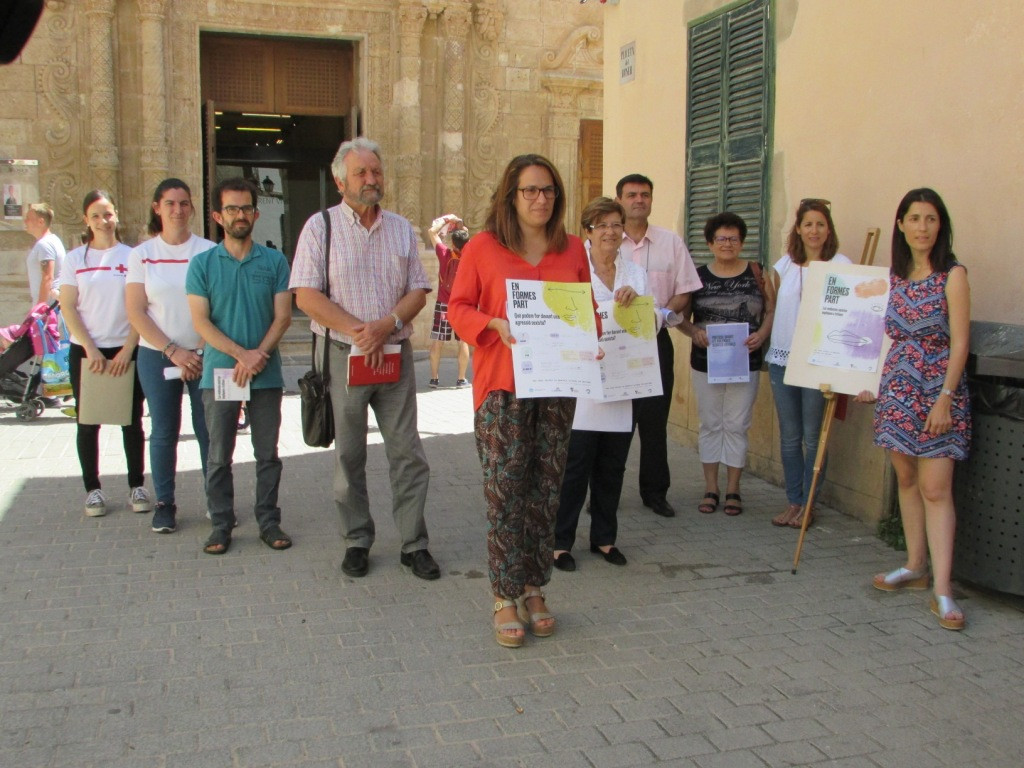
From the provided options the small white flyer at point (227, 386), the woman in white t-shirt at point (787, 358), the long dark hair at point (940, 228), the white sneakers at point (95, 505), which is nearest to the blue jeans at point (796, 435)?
the woman in white t-shirt at point (787, 358)

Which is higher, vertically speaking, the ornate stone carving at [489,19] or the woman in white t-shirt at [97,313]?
the ornate stone carving at [489,19]

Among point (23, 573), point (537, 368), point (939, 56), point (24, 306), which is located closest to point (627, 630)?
point (537, 368)

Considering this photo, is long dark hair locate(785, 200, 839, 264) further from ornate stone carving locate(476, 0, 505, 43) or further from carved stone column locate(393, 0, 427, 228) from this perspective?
ornate stone carving locate(476, 0, 505, 43)

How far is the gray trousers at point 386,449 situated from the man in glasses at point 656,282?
4.90 feet

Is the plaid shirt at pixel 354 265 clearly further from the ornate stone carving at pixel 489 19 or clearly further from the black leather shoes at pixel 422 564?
the ornate stone carving at pixel 489 19

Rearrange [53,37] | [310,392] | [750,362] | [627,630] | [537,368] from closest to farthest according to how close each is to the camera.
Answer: [537,368] → [627,630] → [310,392] → [750,362] → [53,37]

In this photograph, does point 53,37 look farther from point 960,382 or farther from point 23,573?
point 960,382

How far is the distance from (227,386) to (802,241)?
3.37 metres

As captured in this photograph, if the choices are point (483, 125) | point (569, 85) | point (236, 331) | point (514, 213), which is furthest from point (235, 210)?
point (569, 85)

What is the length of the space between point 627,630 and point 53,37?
12526 mm

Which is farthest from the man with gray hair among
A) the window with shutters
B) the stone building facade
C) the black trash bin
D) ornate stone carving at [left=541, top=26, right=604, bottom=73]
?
ornate stone carving at [left=541, top=26, right=604, bottom=73]

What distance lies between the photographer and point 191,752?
3.39 m

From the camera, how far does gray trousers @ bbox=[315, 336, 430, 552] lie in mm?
5121

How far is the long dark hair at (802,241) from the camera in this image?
5.87 m
